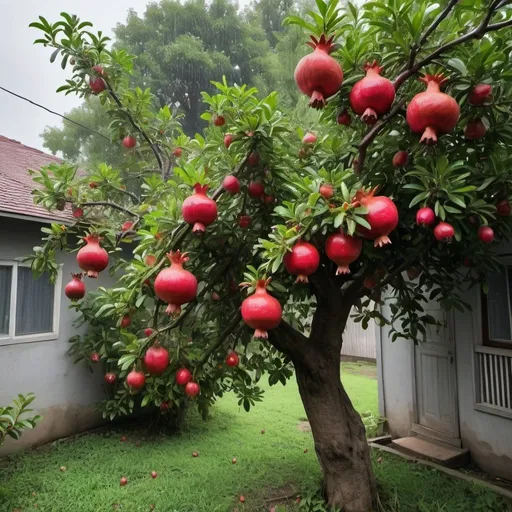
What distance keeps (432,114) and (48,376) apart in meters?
5.48

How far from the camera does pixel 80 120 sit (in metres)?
13.8

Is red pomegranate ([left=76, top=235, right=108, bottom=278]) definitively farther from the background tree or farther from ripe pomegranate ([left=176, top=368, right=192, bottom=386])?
ripe pomegranate ([left=176, top=368, right=192, bottom=386])

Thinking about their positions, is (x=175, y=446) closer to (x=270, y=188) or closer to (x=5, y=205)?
(x=5, y=205)

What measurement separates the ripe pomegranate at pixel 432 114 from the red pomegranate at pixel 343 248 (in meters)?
0.50

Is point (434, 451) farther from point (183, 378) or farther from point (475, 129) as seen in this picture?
point (475, 129)

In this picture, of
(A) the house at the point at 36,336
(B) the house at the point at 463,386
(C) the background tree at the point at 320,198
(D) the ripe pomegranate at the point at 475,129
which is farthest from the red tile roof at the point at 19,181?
(B) the house at the point at 463,386

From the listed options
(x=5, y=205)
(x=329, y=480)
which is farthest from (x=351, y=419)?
(x=5, y=205)

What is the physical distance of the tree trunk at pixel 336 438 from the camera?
3.32 m

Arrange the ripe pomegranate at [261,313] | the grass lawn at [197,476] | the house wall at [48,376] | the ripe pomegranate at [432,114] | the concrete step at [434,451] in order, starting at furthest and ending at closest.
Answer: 1. the house wall at [48,376]
2. the concrete step at [434,451]
3. the grass lawn at [197,476]
4. the ripe pomegranate at [261,313]
5. the ripe pomegranate at [432,114]

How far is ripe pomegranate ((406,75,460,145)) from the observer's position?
1.71m

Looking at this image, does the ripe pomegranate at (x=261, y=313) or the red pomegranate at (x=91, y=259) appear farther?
the red pomegranate at (x=91, y=259)

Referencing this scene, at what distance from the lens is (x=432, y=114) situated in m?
1.71

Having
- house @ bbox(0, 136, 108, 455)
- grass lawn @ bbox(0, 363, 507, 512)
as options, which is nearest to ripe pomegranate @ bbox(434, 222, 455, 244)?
grass lawn @ bbox(0, 363, 507, 512)

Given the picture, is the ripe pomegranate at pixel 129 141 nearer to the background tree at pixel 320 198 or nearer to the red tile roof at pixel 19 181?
the background tree at pixel 320 198
